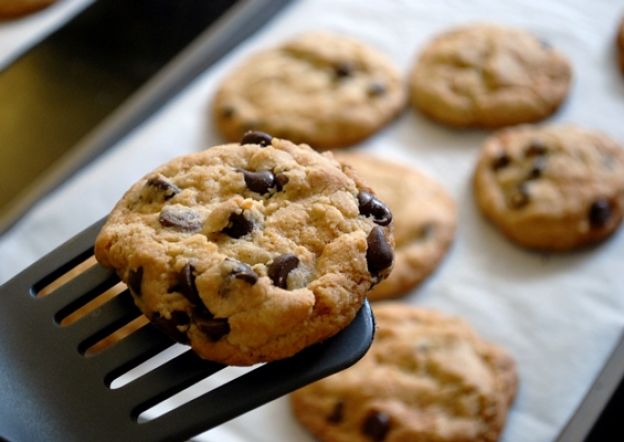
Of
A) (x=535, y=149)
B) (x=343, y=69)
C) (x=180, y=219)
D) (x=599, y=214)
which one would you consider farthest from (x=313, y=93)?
(x=180, y=219)

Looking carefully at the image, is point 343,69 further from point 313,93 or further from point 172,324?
point 172,324

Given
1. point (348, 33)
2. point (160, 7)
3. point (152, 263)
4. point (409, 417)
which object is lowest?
point (409, 417)

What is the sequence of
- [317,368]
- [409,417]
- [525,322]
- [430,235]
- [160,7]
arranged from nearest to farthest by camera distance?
[317,368], [409,417], [525,322], [430,235], [160,7]

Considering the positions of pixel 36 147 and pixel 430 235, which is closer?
pixel 430 235

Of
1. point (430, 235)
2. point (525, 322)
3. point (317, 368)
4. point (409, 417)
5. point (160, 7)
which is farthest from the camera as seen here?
point (160, 7)

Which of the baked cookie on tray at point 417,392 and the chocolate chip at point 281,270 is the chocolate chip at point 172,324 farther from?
the baked cookie on tray at point 417,392

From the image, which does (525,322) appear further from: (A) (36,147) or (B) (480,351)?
(A) (36,147)

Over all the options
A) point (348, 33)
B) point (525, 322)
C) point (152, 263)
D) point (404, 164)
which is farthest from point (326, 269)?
point (348, 33)
